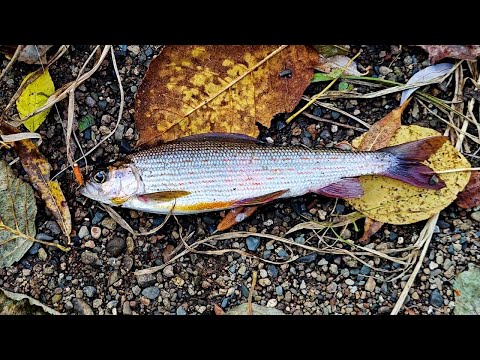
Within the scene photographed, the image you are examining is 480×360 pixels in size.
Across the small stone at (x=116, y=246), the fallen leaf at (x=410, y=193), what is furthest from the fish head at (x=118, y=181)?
the fallen leaf at (x=410, y=193)

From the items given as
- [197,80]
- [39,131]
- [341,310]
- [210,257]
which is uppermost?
[197,80]

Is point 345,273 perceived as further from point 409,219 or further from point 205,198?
point 205,198

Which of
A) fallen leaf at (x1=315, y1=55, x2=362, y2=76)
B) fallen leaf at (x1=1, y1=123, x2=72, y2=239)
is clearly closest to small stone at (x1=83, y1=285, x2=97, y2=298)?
fallen leaf at (x1=1, y1=123, x2=72, y2=239)

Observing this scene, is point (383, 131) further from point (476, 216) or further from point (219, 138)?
point (219, 138)

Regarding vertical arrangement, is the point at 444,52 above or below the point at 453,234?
above

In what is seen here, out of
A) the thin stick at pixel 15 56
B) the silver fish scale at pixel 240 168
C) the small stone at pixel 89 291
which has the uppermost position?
the thin stick at pixel 15 56

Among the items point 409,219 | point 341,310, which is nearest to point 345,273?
point 341,310

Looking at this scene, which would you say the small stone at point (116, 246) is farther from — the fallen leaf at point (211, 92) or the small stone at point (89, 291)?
the fallen leaf at point (211, 92)

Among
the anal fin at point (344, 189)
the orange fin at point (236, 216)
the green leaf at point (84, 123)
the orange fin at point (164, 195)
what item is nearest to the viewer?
the orange fin at point (164, 195)

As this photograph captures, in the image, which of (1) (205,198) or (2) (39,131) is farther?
(2) (39,131)
